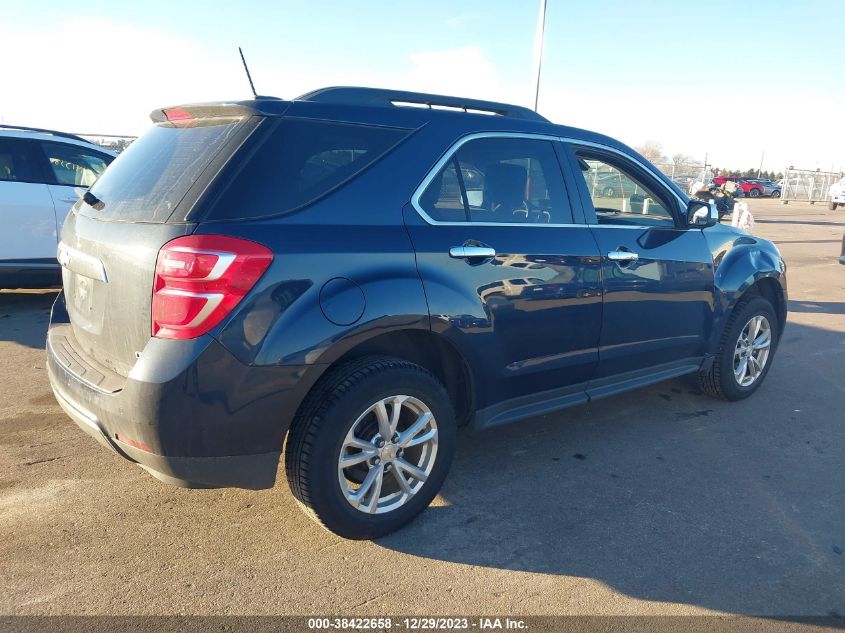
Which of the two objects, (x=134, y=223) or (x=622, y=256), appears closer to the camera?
(x=134, y=223)

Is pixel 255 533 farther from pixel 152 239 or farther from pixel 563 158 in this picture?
pixel 563 158

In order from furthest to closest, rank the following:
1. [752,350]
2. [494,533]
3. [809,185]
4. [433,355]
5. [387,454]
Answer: [809,185], [752,350], [433,355], [494,533], [387,454]

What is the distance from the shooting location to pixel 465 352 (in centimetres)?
314

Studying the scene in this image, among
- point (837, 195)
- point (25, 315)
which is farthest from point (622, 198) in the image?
point (837, 195)

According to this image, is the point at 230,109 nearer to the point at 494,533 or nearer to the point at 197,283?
the point at 197,283

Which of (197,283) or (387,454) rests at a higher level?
(197,283)

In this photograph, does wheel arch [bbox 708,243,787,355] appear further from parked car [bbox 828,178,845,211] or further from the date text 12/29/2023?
parked car [bbox 828,178,845,211]

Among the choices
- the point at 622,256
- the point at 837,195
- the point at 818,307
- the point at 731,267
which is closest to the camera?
the point at 622,256

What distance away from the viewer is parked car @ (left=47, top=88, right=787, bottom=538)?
2.45 m

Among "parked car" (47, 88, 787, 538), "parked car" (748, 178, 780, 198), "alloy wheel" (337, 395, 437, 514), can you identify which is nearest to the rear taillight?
"parked car" (47, 88, 787, 538)

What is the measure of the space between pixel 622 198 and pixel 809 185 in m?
46.7

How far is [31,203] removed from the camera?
646 centimetres

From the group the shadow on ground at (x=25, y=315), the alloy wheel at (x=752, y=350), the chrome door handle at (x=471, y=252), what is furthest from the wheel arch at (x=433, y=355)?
the shadow on ground at (x=25, y=315)

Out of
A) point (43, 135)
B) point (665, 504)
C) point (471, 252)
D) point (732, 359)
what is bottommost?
point (665, 504)
